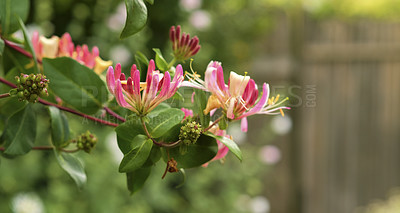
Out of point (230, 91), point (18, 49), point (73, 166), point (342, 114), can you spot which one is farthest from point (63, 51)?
point (342, 114)

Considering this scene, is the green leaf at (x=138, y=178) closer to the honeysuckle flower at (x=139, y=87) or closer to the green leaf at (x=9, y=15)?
the honeysuckle flower at (x=139, y=87)

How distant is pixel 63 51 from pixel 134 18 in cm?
21

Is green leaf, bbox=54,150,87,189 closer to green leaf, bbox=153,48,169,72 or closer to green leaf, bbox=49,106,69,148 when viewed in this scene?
green leaf, bbox=49,106,69,148

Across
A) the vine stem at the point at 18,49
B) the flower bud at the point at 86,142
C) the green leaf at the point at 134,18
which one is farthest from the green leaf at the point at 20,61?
the green leaf at the point at 134,18

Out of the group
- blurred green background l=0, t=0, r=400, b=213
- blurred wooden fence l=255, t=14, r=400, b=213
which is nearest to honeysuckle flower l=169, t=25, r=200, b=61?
blurred green background l=0, t=0, r=400, b=213

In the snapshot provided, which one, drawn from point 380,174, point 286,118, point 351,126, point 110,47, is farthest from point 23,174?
point 380,174

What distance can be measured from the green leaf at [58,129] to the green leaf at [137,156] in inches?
6.1

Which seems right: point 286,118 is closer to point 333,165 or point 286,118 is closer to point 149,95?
point 333,165

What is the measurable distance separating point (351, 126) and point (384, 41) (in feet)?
1.85

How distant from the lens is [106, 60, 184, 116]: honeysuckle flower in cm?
41

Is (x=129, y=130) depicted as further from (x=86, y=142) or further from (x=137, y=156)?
(x=86, y=142)

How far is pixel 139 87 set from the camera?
0.42 meters

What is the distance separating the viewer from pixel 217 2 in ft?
9.14

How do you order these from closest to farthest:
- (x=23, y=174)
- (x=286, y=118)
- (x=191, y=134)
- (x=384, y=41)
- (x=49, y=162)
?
(x=191, y=134), (x=23, y=174), (x=49, y=162), (x=286, y=118), (x=384, y=41)
